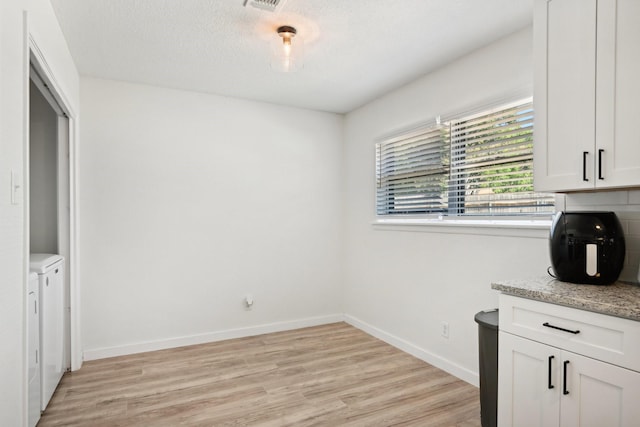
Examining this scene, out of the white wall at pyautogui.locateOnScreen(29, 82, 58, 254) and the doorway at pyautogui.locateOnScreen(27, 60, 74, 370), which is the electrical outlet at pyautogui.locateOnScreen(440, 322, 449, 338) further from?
the white wall at pyautogui.locateOnScreen(29, 82, 58, 254)

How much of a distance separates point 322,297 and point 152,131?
8.05ft

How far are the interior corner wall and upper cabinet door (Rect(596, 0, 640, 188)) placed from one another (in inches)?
28.8

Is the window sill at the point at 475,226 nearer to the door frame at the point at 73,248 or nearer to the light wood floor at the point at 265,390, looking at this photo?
the light wood floor at the point at 265,390

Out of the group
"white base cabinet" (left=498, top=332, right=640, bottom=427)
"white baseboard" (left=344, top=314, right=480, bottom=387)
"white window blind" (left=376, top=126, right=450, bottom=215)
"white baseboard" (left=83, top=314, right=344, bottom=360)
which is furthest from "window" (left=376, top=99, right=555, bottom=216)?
"white baseboard" (left=83, top=314, right=344, bottom=360)

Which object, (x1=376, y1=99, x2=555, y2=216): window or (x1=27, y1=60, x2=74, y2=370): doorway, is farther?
(x1=27, y1=60, x2=74, y2=370): doorway

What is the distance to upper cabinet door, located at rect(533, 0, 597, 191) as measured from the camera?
1.68m

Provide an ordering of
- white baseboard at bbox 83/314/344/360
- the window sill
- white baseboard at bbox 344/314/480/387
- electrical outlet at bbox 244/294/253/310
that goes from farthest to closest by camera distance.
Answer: electrical outlet at bbox 244/294/253/310
white baseboard at bbox 83/314/344/360
white baseboard at bbox 344/314/480/387
the window sill

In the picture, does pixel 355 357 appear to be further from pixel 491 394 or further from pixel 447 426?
pixel 491 394

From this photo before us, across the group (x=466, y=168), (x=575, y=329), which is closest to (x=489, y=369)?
(x=575, y=329)

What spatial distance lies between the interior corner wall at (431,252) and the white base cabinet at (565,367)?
768 mm

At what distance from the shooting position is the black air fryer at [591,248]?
167cm

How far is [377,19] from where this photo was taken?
2.31 m

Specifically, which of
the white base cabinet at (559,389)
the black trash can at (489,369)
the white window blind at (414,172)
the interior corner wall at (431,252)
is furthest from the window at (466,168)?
the white base cabinet at (559,389)

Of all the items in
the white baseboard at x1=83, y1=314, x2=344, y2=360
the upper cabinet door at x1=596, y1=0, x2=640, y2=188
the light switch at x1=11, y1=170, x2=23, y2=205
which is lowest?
the white baseboard at x1=83, y1=314, x2=344, y2=360
